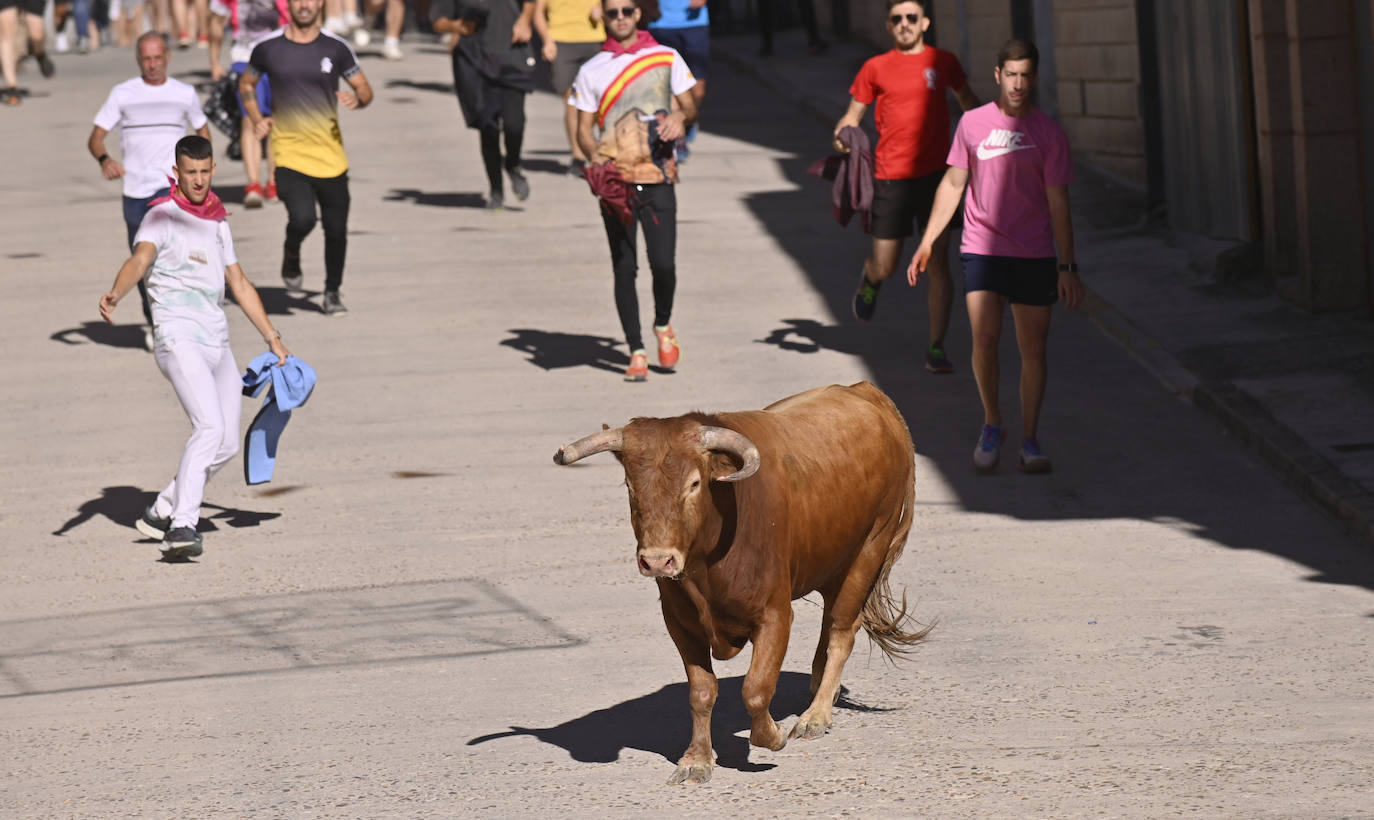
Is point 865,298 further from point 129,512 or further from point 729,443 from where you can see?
point 729,443

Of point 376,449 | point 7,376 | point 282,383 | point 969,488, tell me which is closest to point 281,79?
point 7,376

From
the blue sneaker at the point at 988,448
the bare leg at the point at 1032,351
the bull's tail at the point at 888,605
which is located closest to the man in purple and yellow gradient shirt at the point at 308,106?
the blue sneaker at the point at 988,448

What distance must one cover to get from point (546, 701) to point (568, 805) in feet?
4.22

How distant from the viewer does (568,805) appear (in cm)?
676

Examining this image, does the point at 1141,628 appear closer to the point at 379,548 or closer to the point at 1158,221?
the point at 379,548

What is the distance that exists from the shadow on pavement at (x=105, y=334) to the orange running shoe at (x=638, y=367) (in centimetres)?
430

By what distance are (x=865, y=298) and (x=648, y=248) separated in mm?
1528

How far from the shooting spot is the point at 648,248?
1363 cm

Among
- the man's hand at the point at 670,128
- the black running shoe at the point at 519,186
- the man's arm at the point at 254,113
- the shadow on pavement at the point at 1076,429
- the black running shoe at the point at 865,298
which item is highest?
the man's arm at the point at 254,113

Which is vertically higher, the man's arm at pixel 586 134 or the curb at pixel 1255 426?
the man's arm at pixel 586 134

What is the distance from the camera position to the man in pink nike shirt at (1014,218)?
426 inches

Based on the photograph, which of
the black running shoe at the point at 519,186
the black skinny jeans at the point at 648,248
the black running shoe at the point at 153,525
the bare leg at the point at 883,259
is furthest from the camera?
the black running shoe at the point at 519,186

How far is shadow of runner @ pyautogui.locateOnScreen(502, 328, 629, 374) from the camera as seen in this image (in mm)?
14773

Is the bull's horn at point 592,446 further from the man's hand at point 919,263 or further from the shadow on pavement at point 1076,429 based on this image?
the man's hand at point 919,263
